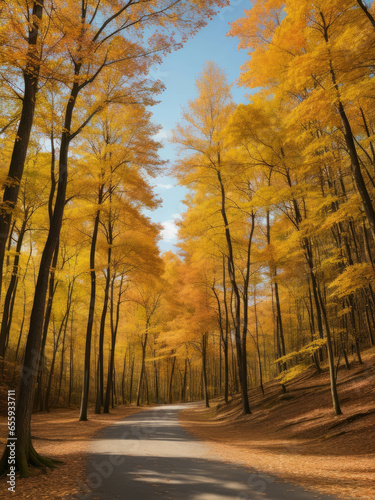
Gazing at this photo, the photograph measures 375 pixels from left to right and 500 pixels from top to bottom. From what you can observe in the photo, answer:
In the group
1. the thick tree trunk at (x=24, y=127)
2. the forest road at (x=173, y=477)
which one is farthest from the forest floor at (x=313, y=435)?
the thick tree trunk at (x=24, y=127)

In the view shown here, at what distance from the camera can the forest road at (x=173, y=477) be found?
367 cm

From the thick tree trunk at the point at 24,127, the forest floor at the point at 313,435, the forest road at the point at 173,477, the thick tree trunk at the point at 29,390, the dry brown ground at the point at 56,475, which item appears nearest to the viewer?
the forest road at the point at 173,477

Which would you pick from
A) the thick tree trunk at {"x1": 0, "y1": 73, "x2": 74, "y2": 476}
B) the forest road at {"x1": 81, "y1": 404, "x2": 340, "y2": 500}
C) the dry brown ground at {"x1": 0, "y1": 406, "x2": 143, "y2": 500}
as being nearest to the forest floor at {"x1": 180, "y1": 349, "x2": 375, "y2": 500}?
the forest road at {"x1": 81, "y1": 404, "x2": 340, "y2": 500}

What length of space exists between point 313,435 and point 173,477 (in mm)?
5683

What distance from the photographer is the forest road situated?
3.67 metres

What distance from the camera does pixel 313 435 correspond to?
336 inches

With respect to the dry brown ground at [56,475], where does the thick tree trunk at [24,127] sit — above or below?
above

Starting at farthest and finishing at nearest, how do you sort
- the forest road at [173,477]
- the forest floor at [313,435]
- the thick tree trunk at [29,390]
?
the forest floor at [313,435]
the thick tree trunk at [29,390]
the forest road at [173,477]

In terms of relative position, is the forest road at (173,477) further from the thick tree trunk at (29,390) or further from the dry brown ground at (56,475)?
the thick tree trunk at (29,390)

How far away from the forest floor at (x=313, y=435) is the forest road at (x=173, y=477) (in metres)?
0.50

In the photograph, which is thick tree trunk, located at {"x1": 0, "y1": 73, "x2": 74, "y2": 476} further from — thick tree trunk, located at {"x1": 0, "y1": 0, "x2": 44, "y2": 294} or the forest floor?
the forest floor

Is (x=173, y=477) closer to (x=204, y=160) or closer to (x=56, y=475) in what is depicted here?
(x=56, y=475)

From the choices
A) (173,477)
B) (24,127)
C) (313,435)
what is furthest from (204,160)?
(173,477)

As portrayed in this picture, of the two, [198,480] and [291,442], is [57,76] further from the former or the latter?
[291,442]
